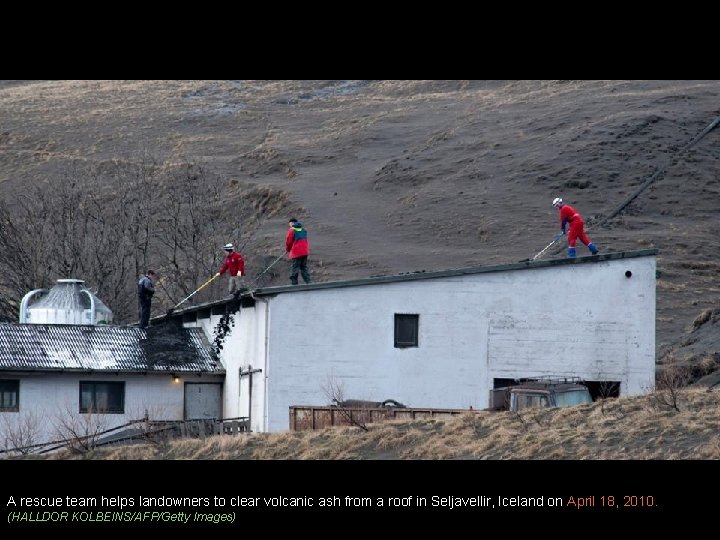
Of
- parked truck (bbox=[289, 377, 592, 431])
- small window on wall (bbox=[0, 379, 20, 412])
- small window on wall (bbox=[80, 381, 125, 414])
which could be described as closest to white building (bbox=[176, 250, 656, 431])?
parked truck (bbox=[289, 377, 592, 431])

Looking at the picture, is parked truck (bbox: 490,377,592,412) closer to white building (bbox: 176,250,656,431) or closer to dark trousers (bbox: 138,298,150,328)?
white building (bbox: 176,250,656,431)

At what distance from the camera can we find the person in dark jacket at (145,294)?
37.1 metres

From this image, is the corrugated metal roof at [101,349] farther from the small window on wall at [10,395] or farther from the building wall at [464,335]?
the building wall at [464,335]

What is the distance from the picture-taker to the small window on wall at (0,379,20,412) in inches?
1357

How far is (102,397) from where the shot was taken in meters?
35.3

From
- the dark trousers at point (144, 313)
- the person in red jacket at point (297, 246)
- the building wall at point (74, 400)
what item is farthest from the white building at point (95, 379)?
the person in red jacket at point (297, 246)

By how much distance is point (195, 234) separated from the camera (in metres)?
56.2

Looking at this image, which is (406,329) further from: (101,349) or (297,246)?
(101,349)

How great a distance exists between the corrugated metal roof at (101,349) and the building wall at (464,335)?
3.97 m

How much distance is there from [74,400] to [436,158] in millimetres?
48943

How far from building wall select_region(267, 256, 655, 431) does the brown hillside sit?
→ 8107 millimetres
